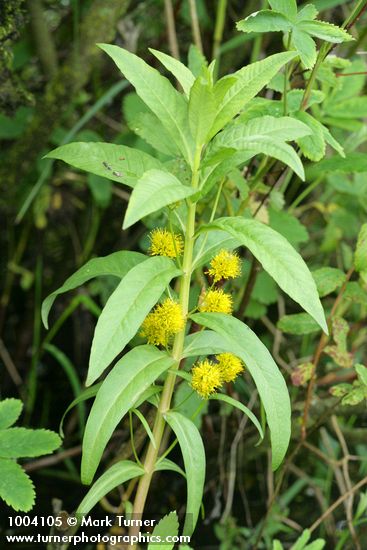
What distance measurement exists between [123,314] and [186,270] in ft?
0.54

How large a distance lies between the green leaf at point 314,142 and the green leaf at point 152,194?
0.29 meters

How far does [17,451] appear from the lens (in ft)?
3.30

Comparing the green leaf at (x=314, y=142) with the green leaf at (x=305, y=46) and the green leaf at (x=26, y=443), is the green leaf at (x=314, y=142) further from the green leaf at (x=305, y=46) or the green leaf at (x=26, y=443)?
the green leaf at (x=26, y=443)

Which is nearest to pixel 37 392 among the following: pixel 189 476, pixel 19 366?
pixel 19 366

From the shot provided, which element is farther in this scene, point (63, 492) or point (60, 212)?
point (60, 212)

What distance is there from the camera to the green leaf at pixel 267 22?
0.94 meters

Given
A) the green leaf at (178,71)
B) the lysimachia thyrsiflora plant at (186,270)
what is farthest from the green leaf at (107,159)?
the green leaf at (178,71)

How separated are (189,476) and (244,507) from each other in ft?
3.18

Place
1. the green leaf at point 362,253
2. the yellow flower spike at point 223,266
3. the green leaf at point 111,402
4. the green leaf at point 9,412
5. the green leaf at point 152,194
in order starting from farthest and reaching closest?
the green leaf at point 362,253 < the green leaf at point 9,412 < the yellow flower spike at point 223,266 < the green leaf at point 111,402 < the green leaf at point 152,194

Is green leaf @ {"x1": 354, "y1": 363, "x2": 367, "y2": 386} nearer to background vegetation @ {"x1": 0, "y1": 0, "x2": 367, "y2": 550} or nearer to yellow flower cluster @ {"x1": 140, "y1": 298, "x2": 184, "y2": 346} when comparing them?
background vegetation @ {"x1": 0, "y1": 0, "x2": 367, "y2": 550}

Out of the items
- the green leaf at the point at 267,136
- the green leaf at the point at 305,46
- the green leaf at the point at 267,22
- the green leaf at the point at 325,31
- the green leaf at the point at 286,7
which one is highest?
the green leaf at the point at 286,7

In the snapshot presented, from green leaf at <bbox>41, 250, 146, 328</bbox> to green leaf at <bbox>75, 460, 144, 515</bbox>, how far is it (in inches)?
8.1

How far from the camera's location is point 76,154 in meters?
0.90

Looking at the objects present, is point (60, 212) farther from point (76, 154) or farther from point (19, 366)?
point (76, 154)
